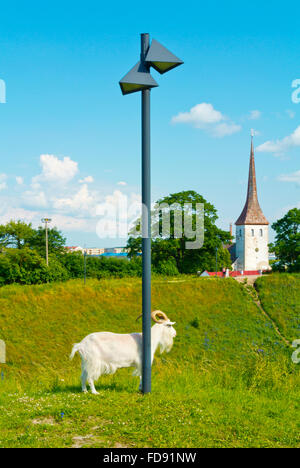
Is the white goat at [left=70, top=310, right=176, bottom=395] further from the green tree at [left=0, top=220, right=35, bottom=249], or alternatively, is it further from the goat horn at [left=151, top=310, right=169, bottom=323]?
the green tree at [left=0, top=220, right=35, bottom=249]

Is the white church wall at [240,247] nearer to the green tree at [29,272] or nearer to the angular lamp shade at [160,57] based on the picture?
the green tree at [29,272]

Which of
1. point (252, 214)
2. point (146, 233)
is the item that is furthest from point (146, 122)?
point (252, 214)

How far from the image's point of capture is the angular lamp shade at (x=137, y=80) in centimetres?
711

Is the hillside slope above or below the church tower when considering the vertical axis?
below

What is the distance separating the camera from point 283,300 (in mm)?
41938

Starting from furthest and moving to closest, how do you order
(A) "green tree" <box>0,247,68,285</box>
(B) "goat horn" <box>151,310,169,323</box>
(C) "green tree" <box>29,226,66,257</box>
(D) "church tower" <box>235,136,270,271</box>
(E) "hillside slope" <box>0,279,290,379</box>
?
1. (D) "church tower" <box>235,136,270,271</box>
2. (C) "green tree" <box>29,226,66,257</box>
3. (A) "green tree" <box>0,247,68,285</box>
4. (E) "hillside slope" <box>0,279,290,379</box>
5. (B) "goat horn" <box>151,310,169,323</box>

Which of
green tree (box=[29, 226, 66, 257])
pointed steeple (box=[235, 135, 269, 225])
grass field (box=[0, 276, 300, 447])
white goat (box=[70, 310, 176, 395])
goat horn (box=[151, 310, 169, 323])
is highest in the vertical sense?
pointed steeple (box=[235, 135, 269, 225])

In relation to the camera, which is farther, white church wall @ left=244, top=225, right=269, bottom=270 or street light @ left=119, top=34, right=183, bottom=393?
white church wall @ left=244, top=225, right=269, bottom=270

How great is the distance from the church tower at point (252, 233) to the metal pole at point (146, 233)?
85.9m

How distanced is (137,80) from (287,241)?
59609 mm

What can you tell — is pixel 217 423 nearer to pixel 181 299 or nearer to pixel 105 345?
pixel 105 345

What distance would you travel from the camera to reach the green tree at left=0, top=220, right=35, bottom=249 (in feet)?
226

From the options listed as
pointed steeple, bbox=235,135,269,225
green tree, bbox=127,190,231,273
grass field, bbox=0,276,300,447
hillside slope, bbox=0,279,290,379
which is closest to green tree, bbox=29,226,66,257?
green tree, bbox=127,190,231,273

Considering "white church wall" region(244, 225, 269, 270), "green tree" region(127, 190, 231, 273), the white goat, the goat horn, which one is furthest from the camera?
"white church wall" region(244, 225, 269, 270)
